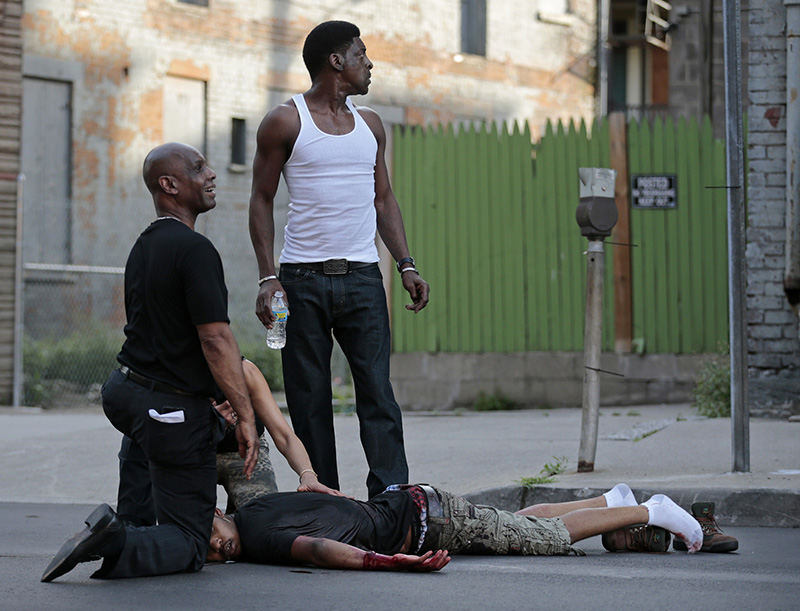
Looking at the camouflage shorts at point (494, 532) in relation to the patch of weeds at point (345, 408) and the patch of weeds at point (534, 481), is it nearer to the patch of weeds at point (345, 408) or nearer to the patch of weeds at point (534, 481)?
the patch of weeds at point (534, 481)

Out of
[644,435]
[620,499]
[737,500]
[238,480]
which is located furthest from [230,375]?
[644,435]

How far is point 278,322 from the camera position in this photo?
19.1ft

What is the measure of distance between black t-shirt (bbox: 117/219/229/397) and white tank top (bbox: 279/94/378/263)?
3.03 feet

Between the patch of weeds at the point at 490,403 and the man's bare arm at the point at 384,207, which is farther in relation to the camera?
the patch of weeds at the point at 490,403

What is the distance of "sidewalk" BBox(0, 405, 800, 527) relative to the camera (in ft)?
22.2

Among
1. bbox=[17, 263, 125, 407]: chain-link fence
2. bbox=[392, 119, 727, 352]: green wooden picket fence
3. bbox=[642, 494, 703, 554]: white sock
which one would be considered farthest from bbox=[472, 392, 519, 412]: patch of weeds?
bbox=[642, 494, 703, 554]: white sock

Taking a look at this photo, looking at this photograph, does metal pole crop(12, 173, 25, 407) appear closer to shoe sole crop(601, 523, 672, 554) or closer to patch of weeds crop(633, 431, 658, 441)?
patch of weeds crop(633, 431, 658, 441)

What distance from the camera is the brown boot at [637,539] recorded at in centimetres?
539

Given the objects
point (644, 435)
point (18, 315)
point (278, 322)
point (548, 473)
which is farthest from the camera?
point (18, 315)

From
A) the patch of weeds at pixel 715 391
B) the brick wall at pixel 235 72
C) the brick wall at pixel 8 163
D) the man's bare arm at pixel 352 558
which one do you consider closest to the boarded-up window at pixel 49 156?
the brick wall at pixel 235 72

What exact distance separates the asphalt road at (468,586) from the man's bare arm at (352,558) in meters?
0.04

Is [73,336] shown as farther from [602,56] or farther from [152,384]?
[602,56]

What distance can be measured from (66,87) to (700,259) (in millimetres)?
11058

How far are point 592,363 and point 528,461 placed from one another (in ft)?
3.29
